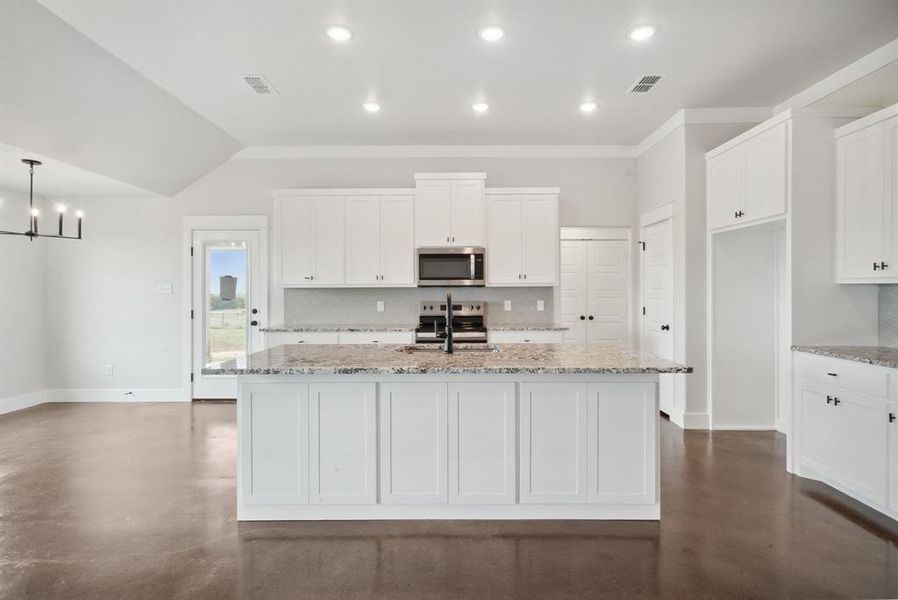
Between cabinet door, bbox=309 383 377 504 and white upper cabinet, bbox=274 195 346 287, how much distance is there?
2.86 metres

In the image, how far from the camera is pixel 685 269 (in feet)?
15.0

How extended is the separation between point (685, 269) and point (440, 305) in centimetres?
271

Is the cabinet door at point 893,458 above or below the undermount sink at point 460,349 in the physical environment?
below

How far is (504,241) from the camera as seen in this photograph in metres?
5.34

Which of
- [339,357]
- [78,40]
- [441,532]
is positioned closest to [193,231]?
[78,40]

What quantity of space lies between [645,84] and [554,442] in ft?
10.4

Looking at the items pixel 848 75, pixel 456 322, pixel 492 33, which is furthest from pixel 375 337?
pixel 848 75

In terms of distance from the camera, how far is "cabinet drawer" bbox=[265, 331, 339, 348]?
16.8 ft

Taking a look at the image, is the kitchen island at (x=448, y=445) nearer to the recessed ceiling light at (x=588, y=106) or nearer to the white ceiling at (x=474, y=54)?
the white ceiling at (x=474, y=54)

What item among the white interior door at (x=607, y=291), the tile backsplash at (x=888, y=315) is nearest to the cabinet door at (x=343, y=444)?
the tile backsplash at (x=888, y=315)

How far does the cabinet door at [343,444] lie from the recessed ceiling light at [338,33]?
2.35 m

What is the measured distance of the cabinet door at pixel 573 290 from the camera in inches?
231

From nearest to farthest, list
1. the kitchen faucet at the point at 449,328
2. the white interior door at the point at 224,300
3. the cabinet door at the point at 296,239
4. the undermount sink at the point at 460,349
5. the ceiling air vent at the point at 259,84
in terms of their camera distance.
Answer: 1. the kitchen faucet at the point at 449,328
2. the undermount sink at the point at 460,349
3. the ceiling air vent at the point at 259,84
4. the cabinet door at the point at 296,239
5. the white interior door at the point at 224,300

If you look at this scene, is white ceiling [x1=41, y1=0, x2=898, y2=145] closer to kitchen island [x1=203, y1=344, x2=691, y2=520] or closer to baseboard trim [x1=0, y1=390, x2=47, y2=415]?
kitchen island [x1=203, y1=344, x2=691, y2=520]
